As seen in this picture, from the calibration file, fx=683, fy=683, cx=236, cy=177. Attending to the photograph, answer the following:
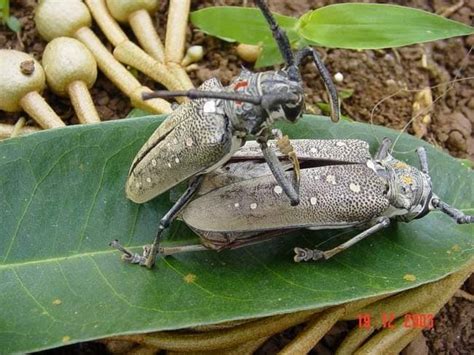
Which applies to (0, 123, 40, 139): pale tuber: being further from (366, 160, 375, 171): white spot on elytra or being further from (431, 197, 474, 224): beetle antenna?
(431, 197, 474, 224): beetle antenna

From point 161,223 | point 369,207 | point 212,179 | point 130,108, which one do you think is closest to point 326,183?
point 369,207

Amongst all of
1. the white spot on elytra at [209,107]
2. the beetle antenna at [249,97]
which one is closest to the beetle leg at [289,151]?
the beetle antenna at [249,97]

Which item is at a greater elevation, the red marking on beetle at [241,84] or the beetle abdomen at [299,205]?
the red marking on beetle at [241,84]

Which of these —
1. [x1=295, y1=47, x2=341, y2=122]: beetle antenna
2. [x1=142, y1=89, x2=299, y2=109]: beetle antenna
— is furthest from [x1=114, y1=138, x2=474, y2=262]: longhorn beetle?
[x1=142, y1=89, x2=299, y2=109]: beetle antenna

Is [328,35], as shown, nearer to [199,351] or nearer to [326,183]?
[326,183]

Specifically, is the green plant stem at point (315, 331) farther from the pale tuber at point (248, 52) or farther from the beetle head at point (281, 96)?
the pale tuber at point (248, 52)

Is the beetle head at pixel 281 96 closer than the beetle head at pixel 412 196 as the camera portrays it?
Yes
